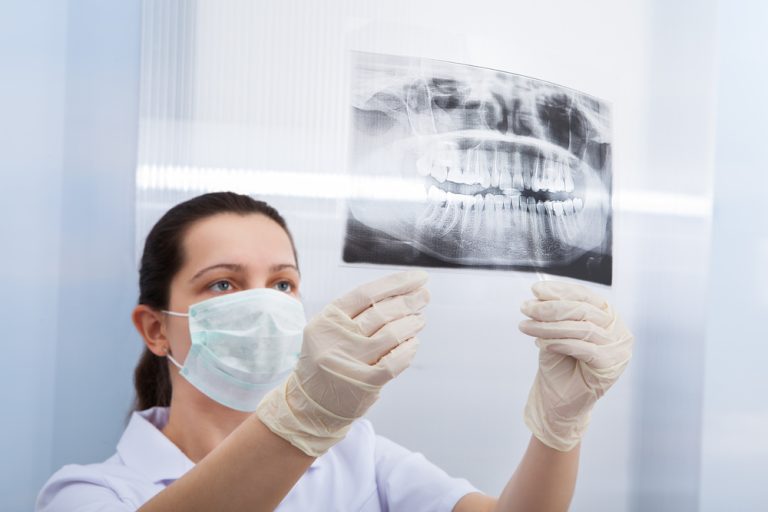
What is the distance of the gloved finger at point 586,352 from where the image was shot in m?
0.96

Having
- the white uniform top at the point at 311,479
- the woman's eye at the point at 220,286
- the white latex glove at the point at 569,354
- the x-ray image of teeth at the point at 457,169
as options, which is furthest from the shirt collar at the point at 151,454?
the x-ray image of teeth at the point at 457,169

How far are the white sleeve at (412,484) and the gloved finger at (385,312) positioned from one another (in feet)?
1.23

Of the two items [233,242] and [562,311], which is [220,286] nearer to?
[233,242]

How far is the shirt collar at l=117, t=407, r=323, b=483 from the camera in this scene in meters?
1.03

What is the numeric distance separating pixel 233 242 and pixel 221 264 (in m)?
0.04

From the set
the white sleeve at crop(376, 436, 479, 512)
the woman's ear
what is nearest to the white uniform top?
the white sleeve at crop(376, 436, 479, 512)

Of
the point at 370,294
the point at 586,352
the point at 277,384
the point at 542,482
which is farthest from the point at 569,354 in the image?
the point at 277,384

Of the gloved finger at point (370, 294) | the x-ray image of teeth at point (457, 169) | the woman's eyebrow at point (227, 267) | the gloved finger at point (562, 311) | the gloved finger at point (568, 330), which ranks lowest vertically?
the gloved finger at point (568, 330)

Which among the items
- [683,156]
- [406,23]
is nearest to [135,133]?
[406,23]

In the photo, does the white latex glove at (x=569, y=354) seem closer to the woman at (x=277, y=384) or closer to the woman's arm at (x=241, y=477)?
the woman at (x=277, y=384)

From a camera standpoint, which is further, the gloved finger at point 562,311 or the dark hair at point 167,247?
the dark hair at point 167,247

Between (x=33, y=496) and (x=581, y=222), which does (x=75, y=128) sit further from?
(x=581, y=222)

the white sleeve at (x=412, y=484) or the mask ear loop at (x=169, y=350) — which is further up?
the mask ear loop at (x=169, y=350)

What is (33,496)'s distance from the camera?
1.23 metres
